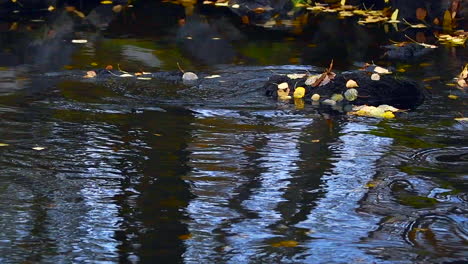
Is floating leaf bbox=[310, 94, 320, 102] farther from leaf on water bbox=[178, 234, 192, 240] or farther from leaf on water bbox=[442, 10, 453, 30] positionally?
leaf on water bbox=[442, 10, 453, 30]

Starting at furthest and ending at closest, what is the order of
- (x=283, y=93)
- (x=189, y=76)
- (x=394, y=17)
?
(x=394, y=17) < (x=189, y=76) < (x=283, y=93)

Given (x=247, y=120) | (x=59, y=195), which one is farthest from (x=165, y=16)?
(x=59, y=195)

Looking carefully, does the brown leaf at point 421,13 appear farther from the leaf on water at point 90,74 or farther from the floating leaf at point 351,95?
the leaf on water at point 90,74

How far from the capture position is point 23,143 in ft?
22.1

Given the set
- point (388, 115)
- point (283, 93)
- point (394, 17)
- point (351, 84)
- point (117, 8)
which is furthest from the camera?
point (117, 8)

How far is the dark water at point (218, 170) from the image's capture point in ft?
16.1

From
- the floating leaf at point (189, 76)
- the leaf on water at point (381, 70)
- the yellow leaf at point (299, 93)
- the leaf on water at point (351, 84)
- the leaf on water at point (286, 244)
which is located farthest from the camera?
the floating leaf at point (189, 76)

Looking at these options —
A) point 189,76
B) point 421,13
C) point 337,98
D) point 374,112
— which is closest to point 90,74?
point 189,76

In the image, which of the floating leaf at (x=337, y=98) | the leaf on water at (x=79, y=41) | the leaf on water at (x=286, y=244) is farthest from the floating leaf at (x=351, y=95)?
the leaf on water at (x=79, y=41)

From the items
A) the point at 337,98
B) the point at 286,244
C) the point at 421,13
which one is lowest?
the point at 286,244

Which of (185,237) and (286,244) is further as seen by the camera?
(185,237)

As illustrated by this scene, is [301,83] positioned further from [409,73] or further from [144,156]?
[144,156]

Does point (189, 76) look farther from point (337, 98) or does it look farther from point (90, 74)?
point (337, 98)

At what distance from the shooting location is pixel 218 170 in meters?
6.17
